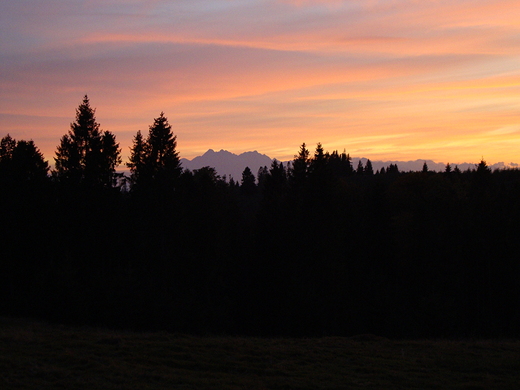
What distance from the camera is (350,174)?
6171 inches

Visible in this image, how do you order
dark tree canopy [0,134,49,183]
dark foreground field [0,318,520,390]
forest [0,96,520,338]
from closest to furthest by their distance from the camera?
dark foreground field [0,318,520,390] → forest [0,96,520,338] → dark tree canopy [0,134,49,183]

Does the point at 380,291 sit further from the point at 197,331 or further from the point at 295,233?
the point at 197,331

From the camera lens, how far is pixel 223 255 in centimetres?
4241

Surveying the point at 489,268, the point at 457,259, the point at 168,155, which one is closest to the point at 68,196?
the point at 168,155

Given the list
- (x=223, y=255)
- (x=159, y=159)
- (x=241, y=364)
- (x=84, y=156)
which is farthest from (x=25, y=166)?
(x=241, y=364)

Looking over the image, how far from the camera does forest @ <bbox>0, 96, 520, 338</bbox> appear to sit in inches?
1321

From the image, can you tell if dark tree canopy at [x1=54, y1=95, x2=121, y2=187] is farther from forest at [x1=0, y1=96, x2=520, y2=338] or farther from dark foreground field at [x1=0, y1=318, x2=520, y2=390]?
dark foreground field at [x1=0, y1=318, x2=520, y2=390]

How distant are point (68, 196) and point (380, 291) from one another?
2763 centimetres

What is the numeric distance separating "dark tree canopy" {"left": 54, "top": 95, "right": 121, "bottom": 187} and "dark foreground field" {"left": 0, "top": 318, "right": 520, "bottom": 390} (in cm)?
1930

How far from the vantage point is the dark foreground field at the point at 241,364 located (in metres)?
11.5

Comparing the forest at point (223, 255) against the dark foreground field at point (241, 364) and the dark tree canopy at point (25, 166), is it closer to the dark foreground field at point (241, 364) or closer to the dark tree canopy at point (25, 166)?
the dark tree canopy at point (25, 166)

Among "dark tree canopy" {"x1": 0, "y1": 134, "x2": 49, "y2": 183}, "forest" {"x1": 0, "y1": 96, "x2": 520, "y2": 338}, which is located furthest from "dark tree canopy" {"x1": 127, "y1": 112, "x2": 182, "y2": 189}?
"dark tree canopy" {"x1": 0, "y1": 134, "x2": 49, "y2": 183}

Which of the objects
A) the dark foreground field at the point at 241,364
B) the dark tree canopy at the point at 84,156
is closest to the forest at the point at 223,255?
the dark tree canopy at the point at 84,156

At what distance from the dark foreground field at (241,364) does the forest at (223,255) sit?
1624cm
